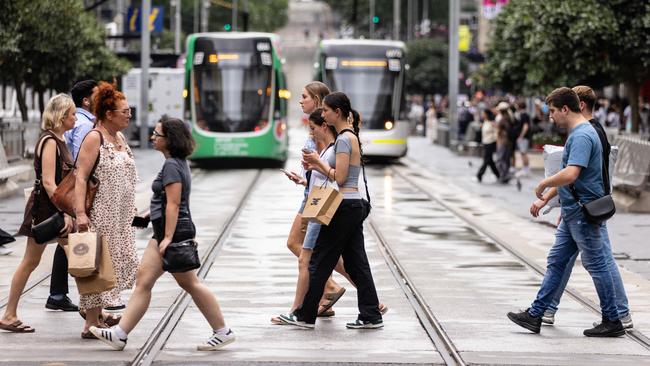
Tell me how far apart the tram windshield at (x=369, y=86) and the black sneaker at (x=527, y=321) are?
84.2 feet

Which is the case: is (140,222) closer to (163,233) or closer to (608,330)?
(163,233)

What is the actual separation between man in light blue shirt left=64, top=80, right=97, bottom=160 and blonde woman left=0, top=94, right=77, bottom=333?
0.65 m

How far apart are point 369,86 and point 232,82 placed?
4.05 metres

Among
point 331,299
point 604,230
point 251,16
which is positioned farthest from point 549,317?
point 251,16

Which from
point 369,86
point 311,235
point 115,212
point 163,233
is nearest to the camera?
point 163,233

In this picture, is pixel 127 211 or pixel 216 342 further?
pixel 127 211

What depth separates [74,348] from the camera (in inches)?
373

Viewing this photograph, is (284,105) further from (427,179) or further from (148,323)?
(148,323)

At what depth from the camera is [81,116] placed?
10992 mm

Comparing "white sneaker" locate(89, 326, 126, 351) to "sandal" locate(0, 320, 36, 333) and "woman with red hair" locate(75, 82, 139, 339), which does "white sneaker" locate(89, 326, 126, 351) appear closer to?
"woman with red hair" locate(75, 82, 139, 339)

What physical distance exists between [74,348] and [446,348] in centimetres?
240

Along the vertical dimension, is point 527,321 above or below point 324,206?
below

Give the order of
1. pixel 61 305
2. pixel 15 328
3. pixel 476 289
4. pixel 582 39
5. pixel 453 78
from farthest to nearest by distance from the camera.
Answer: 1. pixel 453 78
2. pixel 582 39
3. pixel 476 289
4. pixel 61 305
5. pixel 15 328

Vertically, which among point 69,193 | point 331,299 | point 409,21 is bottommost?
point 331,299
